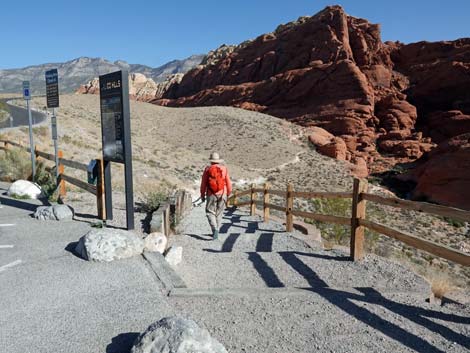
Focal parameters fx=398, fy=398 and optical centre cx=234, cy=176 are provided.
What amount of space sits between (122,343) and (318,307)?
88.4 inches

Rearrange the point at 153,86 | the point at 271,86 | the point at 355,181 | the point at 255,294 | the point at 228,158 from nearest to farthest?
the point at 255,294 → the point at 355,181 → the point at 228,158 → the point at 271,86 → the point at 153,86

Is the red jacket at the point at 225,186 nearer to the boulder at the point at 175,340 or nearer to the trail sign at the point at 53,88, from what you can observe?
the trail sign at the point at 53,88

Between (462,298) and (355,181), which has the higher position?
(355,181)

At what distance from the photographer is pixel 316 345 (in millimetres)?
3824

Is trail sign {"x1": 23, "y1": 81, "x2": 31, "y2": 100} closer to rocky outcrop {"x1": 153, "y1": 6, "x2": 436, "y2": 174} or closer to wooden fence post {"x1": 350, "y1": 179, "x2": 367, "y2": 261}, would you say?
wooden fence post {"x1": 350, "y1": 179, "x2": 367, "y2": 261}

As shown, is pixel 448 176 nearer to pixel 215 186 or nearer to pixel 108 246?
pixel 215 186

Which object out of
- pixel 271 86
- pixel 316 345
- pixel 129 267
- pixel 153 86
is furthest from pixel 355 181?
pixel 153 86

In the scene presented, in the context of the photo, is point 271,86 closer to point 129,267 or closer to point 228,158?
point 228,158

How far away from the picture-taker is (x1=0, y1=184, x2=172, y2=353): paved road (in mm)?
3678

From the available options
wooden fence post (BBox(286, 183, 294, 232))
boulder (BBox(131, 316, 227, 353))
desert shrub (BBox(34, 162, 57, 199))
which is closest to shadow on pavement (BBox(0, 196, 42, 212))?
desert shrub (BBox(34, 162, 57, 199))

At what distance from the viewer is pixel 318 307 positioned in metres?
4.65

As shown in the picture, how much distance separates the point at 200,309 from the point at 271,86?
6410 centimetres

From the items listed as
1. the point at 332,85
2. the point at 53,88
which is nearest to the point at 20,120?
the point at 53,88

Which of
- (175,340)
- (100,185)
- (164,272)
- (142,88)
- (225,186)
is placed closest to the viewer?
(175,340)
